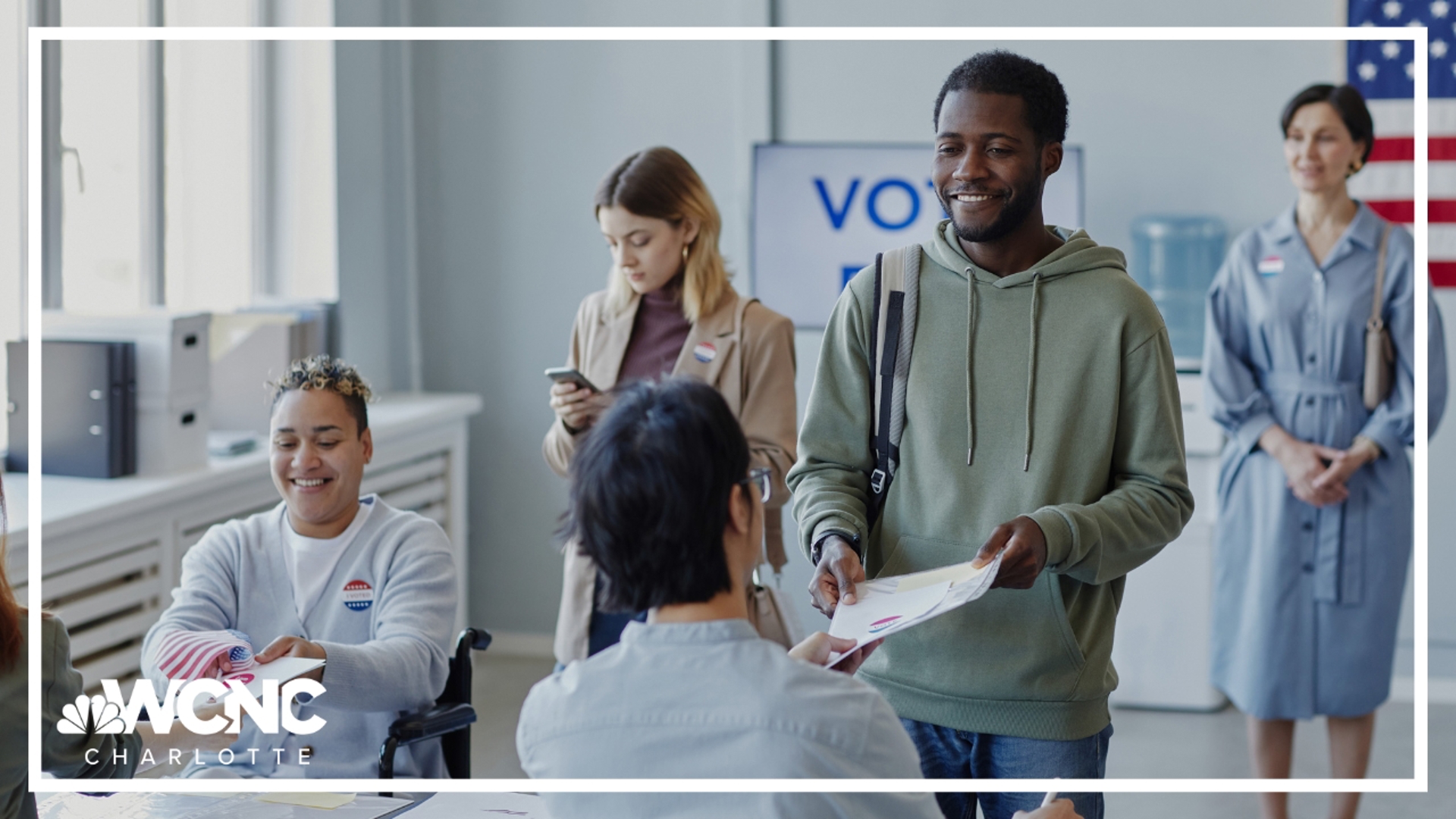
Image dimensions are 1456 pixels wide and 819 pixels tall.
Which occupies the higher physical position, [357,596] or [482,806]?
[357,596]

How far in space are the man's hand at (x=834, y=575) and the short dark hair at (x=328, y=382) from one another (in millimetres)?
804

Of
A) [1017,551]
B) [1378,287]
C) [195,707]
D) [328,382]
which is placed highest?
[1378,287]

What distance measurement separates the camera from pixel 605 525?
3.87 feet

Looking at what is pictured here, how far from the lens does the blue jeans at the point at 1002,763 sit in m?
1.51

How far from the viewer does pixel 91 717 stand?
1.51m

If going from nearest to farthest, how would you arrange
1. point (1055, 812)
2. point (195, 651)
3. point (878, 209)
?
point (1055, 812) < point (195, 651) < point (878, 209)

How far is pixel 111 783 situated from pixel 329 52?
277cm

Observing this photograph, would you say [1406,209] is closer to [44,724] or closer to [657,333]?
[657,333]

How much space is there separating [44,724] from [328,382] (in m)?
0.61

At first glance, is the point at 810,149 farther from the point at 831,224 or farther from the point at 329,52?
the point at 329,52

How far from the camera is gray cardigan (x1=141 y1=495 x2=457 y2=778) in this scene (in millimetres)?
1824

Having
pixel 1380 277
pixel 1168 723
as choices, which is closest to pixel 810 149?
pixel 1380 277

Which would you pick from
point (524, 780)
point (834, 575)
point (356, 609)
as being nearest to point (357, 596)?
point (356, 609)

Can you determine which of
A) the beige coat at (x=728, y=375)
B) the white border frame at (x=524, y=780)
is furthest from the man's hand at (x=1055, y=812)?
the beige coat at (x=728, y=375)
